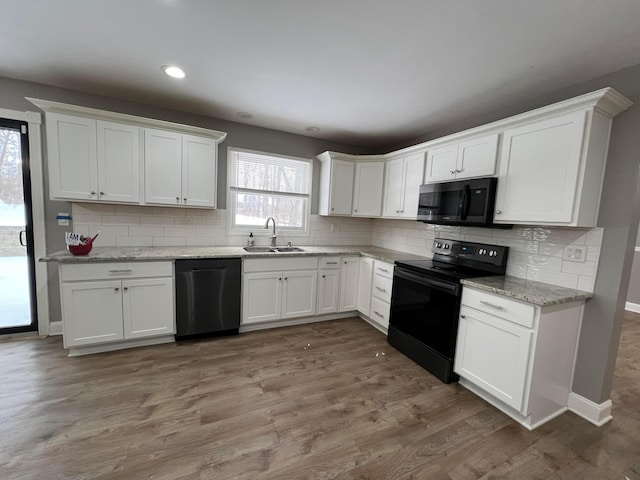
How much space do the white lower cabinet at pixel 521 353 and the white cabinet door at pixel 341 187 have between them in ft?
6.56

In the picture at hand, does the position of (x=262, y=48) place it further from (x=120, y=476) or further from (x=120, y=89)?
(x=120, y=476)

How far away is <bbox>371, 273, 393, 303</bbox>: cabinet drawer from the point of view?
3079 millimetres

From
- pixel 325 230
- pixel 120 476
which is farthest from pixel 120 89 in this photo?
pixel 120 476

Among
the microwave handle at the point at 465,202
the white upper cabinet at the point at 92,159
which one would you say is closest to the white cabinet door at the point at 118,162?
the white upper cabinet at the point at 92,159

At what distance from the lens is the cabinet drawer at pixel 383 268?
10.0 ft

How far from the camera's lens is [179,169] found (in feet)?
9.39

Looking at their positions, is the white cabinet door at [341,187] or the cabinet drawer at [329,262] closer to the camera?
the cabinet drawer at [329,262]

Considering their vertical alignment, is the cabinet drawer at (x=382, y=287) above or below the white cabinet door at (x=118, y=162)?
below

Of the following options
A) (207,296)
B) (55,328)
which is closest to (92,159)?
(207,296)

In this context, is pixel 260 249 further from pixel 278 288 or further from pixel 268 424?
pixel 268 424

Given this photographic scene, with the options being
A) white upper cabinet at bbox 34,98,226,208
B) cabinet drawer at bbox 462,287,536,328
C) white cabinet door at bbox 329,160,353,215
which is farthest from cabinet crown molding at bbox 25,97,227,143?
cabinet drawer at bbox 462,287,536,328

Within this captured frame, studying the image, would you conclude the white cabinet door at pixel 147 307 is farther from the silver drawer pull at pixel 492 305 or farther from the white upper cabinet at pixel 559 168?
the white upper cabinet at pixel 559 168

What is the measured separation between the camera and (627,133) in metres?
1.82

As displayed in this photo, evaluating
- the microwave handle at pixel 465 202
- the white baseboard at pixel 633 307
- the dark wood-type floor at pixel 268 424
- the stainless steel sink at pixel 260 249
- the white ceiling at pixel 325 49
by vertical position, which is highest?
the white ceiling at pixel 325 49
